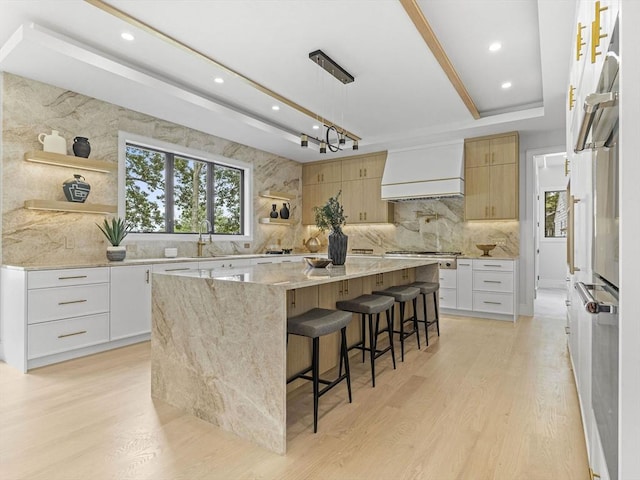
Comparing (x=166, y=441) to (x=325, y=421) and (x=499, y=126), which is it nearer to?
(x=325, y=421)

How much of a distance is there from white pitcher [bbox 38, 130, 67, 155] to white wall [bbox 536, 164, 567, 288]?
8687 mm

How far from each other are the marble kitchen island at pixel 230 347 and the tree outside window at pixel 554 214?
752 cm

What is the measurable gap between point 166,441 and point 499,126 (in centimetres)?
504

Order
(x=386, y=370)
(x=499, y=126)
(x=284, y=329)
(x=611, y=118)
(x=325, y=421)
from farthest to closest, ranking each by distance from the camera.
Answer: (x=499, y=126) → (x=386, y=370) → (x=325, y=421) → (x=284, y=329) → (x=611, y=118)

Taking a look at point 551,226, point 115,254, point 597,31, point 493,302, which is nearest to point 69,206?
point 115,254

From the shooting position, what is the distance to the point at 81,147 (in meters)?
3.74

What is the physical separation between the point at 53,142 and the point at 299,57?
2523 millimetres

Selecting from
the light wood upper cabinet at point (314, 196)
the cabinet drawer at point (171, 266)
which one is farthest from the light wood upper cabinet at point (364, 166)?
the cabinet drawer at point (171, 266)

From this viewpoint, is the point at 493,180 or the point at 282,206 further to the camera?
the point at 282,206

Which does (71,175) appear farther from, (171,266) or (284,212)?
(284,212)

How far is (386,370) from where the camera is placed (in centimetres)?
308

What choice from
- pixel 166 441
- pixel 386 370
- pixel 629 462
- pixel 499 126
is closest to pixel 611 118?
pixel 629 462

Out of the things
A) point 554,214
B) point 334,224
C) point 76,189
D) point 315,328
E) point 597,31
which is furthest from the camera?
point 554,214

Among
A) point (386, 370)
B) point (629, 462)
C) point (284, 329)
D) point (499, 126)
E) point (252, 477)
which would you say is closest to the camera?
point (629, 462)
